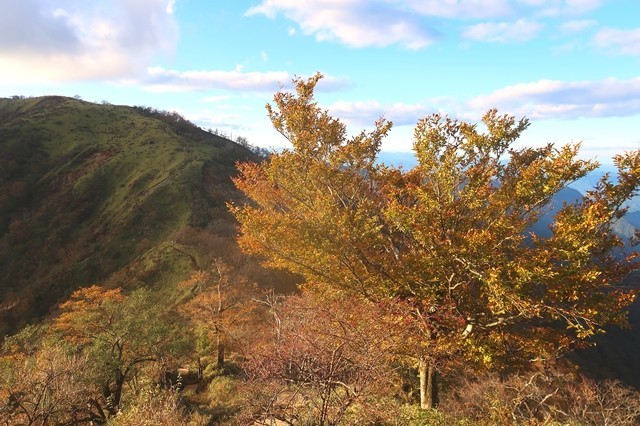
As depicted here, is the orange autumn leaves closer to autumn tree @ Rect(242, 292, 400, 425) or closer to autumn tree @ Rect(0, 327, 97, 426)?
autumn tree @ Rect(242, 292, 400, 425)

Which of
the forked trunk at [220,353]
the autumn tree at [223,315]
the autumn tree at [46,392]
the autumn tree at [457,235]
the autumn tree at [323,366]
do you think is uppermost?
the autumn tree at [457,235]

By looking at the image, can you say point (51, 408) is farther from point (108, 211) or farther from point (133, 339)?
point (108, 211)

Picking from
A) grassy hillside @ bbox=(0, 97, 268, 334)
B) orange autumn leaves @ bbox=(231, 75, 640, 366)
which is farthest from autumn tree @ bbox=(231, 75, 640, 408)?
grassy hillside @ bbox=(0, 97, 268, 334)

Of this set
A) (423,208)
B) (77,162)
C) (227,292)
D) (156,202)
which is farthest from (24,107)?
(423,208)

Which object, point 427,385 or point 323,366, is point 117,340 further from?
point 427,385

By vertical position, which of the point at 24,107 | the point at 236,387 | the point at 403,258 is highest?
the point at 24,107

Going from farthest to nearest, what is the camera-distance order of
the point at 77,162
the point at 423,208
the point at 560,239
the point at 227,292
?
the point at 77,162, the point at 227,292, the point at 423,208, the point at 560,239

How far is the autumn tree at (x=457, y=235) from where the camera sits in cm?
1309

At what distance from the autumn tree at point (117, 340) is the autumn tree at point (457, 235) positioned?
25.6 ft

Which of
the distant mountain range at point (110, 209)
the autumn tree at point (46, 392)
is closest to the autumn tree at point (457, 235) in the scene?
the autumn tree at point (46, 392)

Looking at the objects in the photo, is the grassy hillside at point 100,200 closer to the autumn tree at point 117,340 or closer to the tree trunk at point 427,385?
the autumn tree at point 117,340

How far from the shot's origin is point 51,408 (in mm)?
14555

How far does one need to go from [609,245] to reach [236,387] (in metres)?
23.8

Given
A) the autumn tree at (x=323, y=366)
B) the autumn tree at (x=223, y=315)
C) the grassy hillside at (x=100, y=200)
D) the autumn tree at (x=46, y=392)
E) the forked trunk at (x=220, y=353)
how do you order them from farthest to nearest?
the grassy hillside at (x=100, y=200) < the forked trunk at (x=220, y=353) < the autumn tree at (x=223, y=315) < the autumn tree at (x=46, y=392) < the autumn tree at (x=323, y=366)
